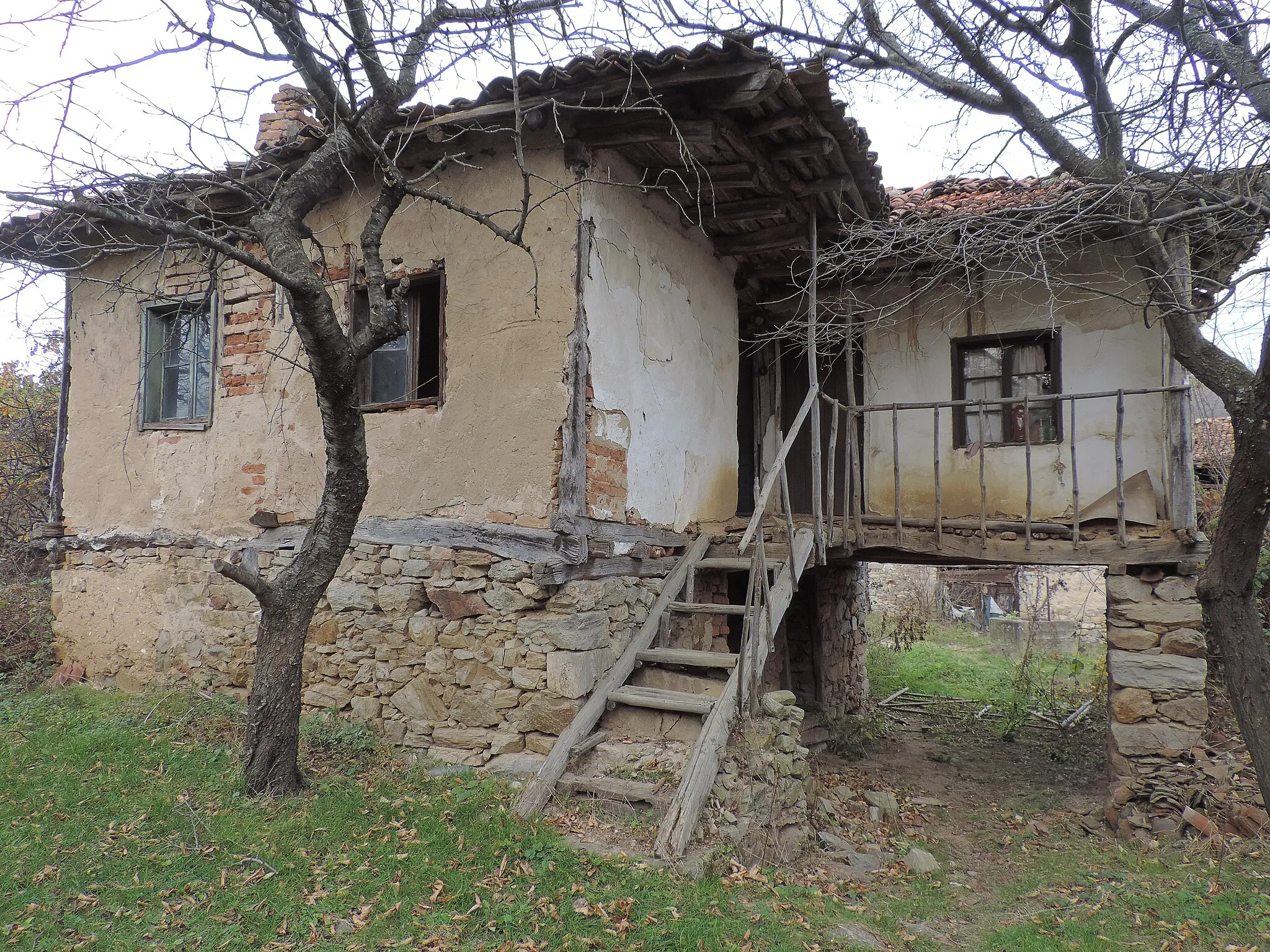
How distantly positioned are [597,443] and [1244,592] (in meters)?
3.61

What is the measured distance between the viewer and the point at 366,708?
217 inches

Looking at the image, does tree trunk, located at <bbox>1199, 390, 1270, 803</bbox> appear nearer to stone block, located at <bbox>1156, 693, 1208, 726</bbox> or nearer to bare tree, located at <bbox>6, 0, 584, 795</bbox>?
stone block, located at <bbox>1156, 693, 1208, 726</bbox>

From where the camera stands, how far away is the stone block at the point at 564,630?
16.2 ft

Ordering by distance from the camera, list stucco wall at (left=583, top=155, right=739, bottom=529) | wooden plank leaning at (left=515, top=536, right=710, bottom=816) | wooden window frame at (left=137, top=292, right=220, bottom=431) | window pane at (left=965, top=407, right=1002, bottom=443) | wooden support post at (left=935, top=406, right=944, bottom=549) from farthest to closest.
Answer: window pane at (left=965, top=407, right=1002, bottom=443) → wooden window frame at (left=137, top=292, right=220, bottom=431) → wooden support post at (left=935, top=406, right=944, bottom=549) → stucco wall at (left=583, top=155, right=739, bottom=529) → wooden plank leaning at (left=515, top=536, right=710, bottom=816)

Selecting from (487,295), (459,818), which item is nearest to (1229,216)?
(487,295)

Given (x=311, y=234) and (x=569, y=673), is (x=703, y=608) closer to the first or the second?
(x=569, y=673)

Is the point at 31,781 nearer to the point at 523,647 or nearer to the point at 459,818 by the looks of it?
the point at 459,818

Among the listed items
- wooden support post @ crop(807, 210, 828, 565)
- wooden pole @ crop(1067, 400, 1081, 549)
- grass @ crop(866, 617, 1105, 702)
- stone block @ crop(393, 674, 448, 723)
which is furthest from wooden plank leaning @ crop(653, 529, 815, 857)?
grass @ crop(866, 617, 1105, 702)

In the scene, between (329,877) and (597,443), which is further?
(597,443)

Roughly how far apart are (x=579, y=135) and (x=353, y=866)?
4332 millimetres

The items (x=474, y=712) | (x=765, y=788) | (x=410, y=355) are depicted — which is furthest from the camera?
(x=410, y=355)

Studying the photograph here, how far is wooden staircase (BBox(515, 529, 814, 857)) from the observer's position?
4.27 metres

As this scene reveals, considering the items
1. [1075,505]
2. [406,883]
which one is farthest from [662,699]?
[1075,505]

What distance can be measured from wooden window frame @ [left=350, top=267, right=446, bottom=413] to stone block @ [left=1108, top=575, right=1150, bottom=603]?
516 centimetres
